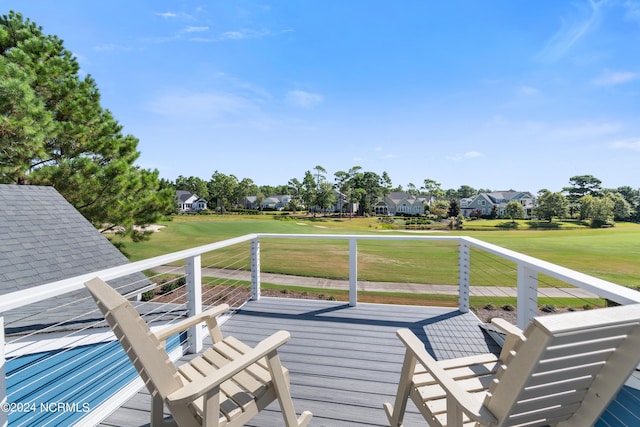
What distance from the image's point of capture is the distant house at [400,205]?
52.0 metres

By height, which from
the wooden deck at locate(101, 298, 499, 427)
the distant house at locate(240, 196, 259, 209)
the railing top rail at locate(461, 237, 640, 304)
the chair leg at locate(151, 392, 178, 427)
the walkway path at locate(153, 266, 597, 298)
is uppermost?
the distant house at locate(240, 196, 259, 209)

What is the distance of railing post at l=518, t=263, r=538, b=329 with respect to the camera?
2219 millimetres

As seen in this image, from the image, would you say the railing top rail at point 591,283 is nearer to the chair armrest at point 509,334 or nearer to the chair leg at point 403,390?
Answer: the chair armrest at point 509,334

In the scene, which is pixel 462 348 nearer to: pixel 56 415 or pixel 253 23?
pixel 56 415

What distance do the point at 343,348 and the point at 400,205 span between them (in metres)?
51.3

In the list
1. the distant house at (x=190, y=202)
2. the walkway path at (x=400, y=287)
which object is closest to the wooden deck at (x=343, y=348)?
the walkway path at (x=400, y=287)

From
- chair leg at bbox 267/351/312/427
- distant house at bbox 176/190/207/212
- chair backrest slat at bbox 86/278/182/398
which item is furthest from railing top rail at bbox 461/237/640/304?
distant house at bbox 176/190/207/212

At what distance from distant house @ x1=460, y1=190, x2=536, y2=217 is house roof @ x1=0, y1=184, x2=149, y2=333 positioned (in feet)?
174

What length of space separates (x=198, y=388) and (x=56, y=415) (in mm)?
1572

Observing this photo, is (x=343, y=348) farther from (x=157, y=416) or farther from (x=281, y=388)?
(x=157, y=416)

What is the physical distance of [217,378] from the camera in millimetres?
1186

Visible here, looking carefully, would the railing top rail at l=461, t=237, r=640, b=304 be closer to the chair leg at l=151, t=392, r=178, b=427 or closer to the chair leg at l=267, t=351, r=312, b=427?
the chair leg at l=267, t=351, r=312, b=427

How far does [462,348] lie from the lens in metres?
2.73

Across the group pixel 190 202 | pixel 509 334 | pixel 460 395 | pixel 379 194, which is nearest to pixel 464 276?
pixel 509 334
